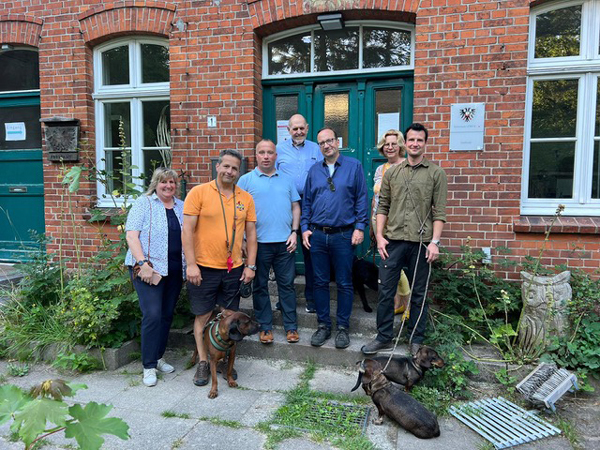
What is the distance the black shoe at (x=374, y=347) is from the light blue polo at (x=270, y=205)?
1.20 metres

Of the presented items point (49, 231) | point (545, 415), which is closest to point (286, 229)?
point (545, 415)

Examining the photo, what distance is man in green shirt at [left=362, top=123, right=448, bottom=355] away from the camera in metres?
3.72

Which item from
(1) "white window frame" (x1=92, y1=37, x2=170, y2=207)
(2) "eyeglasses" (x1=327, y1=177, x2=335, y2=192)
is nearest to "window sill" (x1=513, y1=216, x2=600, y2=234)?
(2) "eyeglasses" (x1=327, y1=177, x2=335, y2=192)

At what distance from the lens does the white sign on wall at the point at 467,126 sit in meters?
4.64

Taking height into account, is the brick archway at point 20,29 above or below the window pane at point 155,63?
above

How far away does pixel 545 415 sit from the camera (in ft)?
10.8

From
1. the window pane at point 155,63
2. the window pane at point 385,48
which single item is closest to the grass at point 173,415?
the window pane at point 385,48

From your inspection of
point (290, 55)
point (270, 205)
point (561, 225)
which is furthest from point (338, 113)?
point (561, 225)

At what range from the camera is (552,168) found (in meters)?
4.82

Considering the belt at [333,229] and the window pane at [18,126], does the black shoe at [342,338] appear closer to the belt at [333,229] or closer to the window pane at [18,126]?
the belt at [333,229]

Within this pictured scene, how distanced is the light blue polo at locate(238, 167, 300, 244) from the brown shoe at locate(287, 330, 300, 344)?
35.3 inches

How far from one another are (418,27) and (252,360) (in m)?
3.86

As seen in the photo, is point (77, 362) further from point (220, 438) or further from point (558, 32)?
point (558, 32)

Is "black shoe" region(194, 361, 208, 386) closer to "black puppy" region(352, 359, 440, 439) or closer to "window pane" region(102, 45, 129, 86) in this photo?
"black puppy" region(352, 359, 440, 439)
